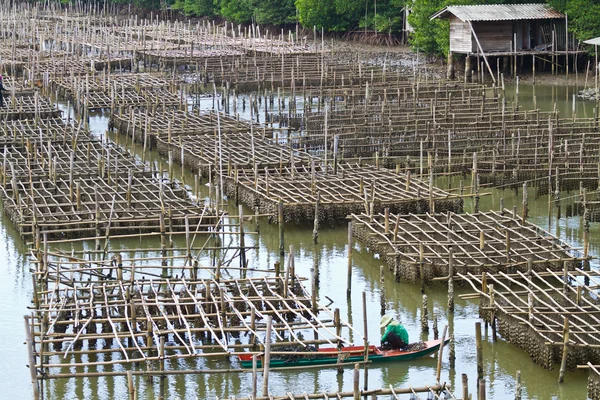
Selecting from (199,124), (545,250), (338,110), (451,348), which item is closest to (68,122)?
(199,124)

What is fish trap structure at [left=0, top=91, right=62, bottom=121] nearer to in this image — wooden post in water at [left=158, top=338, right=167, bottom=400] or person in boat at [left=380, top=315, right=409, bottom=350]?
wooden post in water at [left=158, top=338, right=167, bottom=400]

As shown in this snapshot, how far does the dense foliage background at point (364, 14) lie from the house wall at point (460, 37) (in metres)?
0.73

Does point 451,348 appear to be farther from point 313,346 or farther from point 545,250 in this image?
point 545,250

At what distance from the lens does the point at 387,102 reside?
3325 centimetres

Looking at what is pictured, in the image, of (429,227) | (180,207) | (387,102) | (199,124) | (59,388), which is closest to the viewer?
(59,388)

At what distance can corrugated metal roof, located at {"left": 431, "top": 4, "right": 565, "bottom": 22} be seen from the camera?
4000 centimetres

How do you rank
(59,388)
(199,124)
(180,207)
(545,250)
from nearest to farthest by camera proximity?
(59,388) < (545,250) < (180,207) < (199,124)

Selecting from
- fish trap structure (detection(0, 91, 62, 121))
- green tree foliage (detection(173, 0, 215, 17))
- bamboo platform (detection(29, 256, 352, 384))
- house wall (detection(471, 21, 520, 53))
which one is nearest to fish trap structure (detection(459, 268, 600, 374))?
bamboo platform (detection(29, 256, 352, 384))

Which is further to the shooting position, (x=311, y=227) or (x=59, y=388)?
(x=311, y=227)

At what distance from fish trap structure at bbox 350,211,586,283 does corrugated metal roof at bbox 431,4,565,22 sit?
19.9 meters

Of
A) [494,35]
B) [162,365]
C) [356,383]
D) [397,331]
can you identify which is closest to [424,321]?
[397,331]

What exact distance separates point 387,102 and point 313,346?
18698 mm

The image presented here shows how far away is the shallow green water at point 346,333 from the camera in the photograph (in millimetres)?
14625

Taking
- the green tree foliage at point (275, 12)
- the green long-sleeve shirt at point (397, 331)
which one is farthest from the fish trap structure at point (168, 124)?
the green tree foliage at point (275, 12)
